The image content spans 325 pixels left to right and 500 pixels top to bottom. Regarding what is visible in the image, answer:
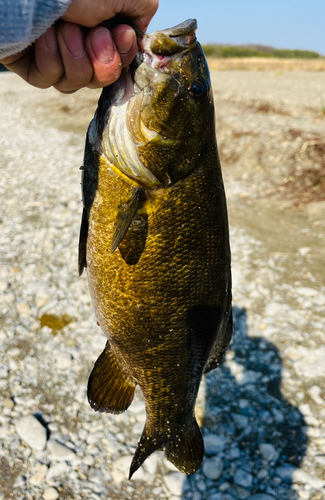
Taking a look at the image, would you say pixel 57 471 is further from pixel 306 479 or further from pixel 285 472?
pixel 306 479

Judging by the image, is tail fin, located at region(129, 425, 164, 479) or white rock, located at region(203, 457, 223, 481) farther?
white rock, located at region(203, 457, 223, 481)

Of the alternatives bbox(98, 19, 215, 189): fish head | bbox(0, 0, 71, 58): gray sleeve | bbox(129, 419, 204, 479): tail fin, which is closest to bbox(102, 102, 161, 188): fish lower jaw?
bbox(98, 19, 215, 189): fish head

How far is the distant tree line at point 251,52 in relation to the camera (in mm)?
40509

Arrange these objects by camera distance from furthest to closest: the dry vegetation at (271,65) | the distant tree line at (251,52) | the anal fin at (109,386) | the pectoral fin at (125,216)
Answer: the distant tree line at (251,52), the dry vegetation at (271,65), the anal fin at (109,386), the pectoral fin at (125,216)

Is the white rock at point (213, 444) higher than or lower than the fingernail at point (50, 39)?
lower

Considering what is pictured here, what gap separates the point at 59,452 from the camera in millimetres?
3211

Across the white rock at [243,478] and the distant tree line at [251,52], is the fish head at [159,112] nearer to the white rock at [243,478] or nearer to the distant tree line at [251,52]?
the white rock at [243,478]

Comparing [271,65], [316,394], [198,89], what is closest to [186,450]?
[316,394]

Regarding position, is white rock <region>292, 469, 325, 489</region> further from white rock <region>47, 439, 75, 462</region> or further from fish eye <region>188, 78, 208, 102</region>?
fish eye <region>188, 78, 208, 102</region>

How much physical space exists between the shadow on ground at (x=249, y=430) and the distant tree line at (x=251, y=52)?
38308 millimetres

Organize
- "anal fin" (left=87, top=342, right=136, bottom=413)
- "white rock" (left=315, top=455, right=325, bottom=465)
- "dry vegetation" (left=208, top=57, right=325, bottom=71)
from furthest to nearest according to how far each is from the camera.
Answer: "dry vegetation" (left=208, top=57, right=325, bottom=71) → "white rock" (left=315, top=455, right=325, bottom=465) → "anal fin" (left=87, top=342, right=136, bottom=413)

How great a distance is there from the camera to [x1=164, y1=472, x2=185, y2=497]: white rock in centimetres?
304

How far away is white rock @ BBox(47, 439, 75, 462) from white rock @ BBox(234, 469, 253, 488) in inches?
54.3

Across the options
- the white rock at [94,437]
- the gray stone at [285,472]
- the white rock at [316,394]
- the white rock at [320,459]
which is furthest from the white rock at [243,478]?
the white rock at [94,437]
